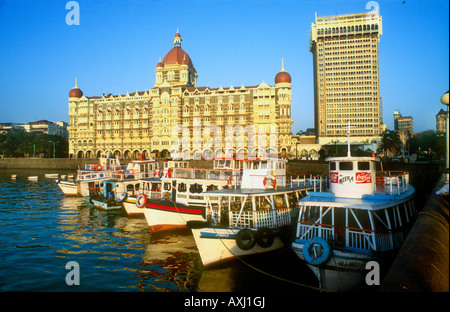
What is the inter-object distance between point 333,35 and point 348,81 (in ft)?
55.8

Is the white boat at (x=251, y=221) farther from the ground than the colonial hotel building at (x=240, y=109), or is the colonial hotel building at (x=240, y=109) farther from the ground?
the colonial hotel building at (x=240, y=109)

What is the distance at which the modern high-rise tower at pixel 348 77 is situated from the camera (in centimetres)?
10162

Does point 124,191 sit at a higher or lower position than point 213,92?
lower

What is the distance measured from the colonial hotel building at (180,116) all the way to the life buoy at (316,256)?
60783mm

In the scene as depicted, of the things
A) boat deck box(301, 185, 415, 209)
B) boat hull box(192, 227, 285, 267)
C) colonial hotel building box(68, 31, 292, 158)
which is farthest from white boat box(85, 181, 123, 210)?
colonial hotel building box(68, 31, 292, 158)

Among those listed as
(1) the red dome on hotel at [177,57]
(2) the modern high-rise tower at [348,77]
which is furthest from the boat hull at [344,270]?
(2) the modern high-rise tower at [348,77]

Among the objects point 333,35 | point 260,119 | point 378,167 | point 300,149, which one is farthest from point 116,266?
point 333,35

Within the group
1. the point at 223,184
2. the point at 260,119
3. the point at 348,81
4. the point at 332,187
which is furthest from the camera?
the point at 348,81

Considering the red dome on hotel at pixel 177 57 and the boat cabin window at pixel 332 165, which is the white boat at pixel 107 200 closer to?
the boat cabin window at pixel 332 165

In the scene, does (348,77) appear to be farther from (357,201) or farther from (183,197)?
(357,201)

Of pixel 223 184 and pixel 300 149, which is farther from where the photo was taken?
pixel 300 149

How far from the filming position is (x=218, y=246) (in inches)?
569

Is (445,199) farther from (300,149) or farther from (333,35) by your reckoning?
(333,35)

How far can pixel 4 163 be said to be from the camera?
9525cm
